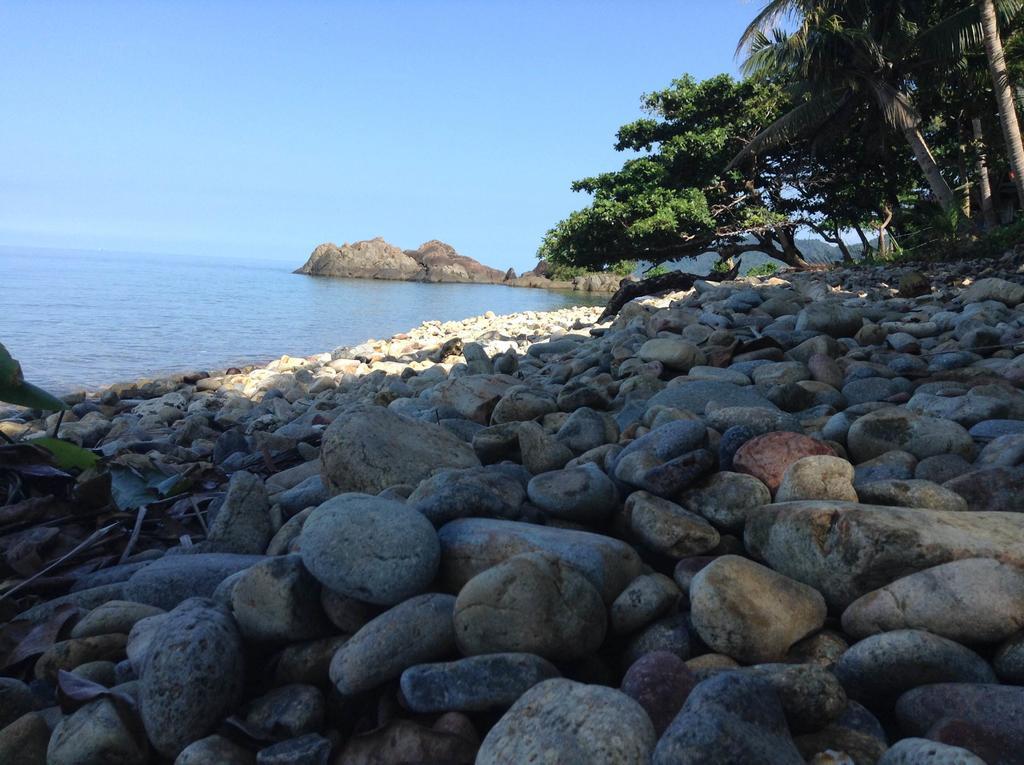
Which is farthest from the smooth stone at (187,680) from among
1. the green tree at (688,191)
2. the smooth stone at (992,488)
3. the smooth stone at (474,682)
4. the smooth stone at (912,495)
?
the green tree at (688,191)

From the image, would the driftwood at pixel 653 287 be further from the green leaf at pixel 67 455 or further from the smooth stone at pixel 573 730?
the smooth stone at pixel 573 730

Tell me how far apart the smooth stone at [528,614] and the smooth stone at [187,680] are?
20.3 inches

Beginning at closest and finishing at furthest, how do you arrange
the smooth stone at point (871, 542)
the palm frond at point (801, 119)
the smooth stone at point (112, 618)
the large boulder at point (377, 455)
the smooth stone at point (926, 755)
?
the smooth stone at point (926, 755) → the smooth stone at point (871, 542) → the smooth stone at point (112, 618) → the large boulder at point (377, 455) → the palm frond at point (801, 119)

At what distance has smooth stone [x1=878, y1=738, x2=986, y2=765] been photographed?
1.21 meters

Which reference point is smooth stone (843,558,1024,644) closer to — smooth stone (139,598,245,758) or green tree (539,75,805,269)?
smooth stone (139,598,245,758)

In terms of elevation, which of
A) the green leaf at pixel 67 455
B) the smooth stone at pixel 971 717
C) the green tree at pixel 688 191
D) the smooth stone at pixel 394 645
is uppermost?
the green tree at pixel 688 191

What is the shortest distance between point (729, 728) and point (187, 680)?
111 centimetres

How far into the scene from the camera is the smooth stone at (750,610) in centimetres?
171

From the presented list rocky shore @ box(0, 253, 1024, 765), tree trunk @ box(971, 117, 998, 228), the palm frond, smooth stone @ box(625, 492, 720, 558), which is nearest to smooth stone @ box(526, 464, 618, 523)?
rocky shore @ box(0, 253, 1024, 765)

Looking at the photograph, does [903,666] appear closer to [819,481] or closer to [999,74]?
[819,481]

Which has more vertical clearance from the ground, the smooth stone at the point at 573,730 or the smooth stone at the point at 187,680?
the smooth stone at the point at 573,730

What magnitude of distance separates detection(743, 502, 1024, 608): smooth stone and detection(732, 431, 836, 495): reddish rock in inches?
12.8

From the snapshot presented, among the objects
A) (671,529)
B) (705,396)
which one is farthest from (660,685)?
(705,396)

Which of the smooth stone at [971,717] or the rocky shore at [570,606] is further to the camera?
the rocky shore at [570,606]
